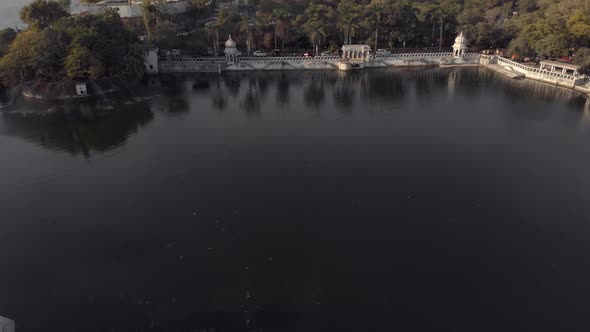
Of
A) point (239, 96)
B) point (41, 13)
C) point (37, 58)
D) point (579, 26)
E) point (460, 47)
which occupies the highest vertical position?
point (41, 13)

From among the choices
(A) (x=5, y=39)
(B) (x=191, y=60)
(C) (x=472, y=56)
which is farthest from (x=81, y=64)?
(C) (x=472, y=56)

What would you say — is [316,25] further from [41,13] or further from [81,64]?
[41,13]

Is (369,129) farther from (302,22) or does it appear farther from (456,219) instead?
(302,22)

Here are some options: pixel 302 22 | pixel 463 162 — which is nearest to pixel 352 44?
pixel 302 22

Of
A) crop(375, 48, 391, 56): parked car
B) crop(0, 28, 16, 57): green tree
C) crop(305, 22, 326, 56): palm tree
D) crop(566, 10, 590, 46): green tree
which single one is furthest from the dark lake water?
crop(375, 48, 391, 56): parked car

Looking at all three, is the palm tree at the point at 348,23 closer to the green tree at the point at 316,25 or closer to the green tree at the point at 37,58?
the green tree at the point at 316,25
